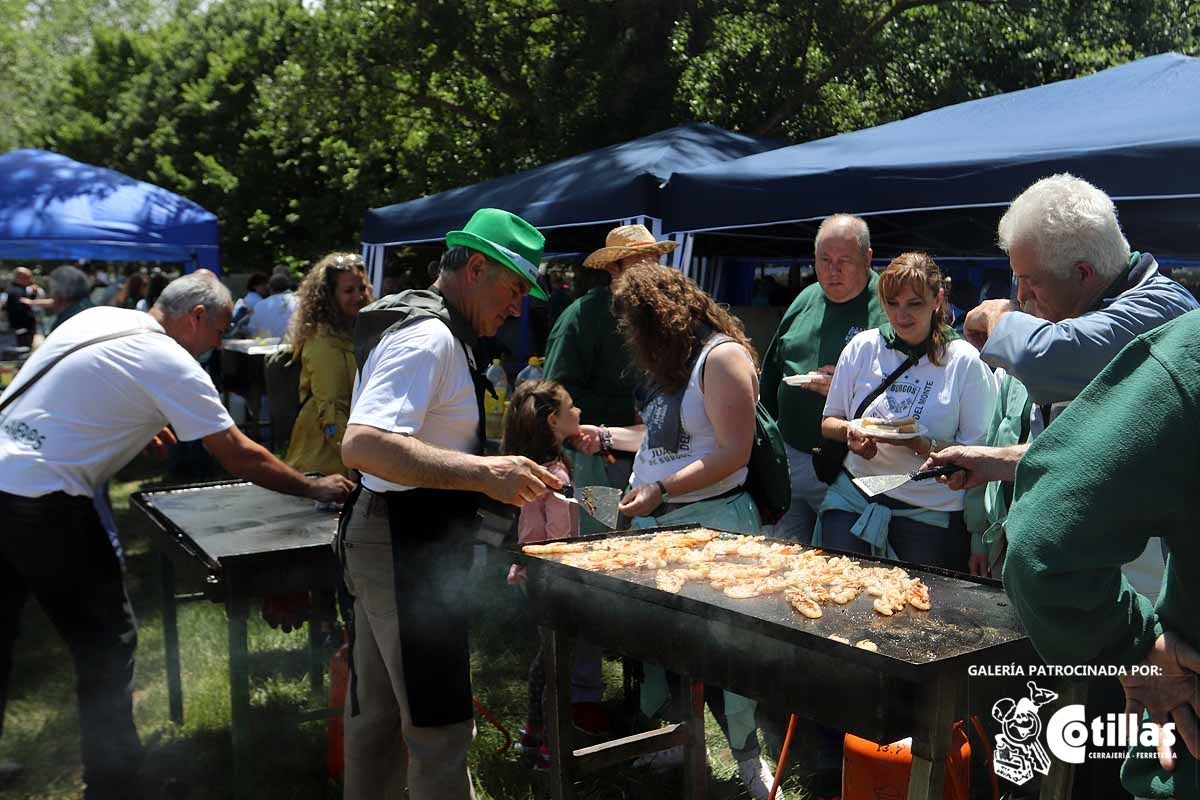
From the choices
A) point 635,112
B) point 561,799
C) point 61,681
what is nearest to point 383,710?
point 561,799

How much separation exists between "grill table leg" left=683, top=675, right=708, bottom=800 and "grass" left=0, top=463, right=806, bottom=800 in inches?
10.6

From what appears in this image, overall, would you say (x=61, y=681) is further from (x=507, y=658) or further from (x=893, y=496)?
(x=893, y=496)

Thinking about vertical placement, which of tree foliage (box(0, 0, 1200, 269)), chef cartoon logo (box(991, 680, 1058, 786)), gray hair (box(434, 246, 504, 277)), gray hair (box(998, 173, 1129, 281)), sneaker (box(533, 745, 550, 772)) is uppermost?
tree foliage (box(0, 0, 1200, 269))

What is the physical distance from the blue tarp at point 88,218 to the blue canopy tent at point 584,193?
1788 millimetres

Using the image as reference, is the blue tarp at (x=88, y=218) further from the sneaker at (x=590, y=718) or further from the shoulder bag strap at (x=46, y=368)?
the sneaker at (x=590, y=718)

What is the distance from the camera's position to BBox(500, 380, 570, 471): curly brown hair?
12.6 ft

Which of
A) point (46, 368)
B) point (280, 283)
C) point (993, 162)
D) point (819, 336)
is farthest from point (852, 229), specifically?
point (280, 283)

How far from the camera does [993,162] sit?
4.48 meters

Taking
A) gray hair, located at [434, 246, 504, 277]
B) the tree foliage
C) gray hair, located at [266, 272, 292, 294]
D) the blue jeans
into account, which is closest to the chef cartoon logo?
the blue jeans

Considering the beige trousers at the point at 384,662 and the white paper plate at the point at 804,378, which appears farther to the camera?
the white paper plate at the point at 804,378

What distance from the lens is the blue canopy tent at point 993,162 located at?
401 centimetres

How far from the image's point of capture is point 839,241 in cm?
425

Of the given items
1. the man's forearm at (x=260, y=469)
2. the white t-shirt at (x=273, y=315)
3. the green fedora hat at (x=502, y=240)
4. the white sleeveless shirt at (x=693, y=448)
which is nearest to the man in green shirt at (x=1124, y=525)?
the green fedora hat at (x=502, y=240)

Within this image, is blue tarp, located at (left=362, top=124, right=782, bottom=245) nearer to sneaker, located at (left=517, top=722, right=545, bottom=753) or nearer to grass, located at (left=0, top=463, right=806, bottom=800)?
grass, located at (left=0, top=463, right=806, bottom=800)
